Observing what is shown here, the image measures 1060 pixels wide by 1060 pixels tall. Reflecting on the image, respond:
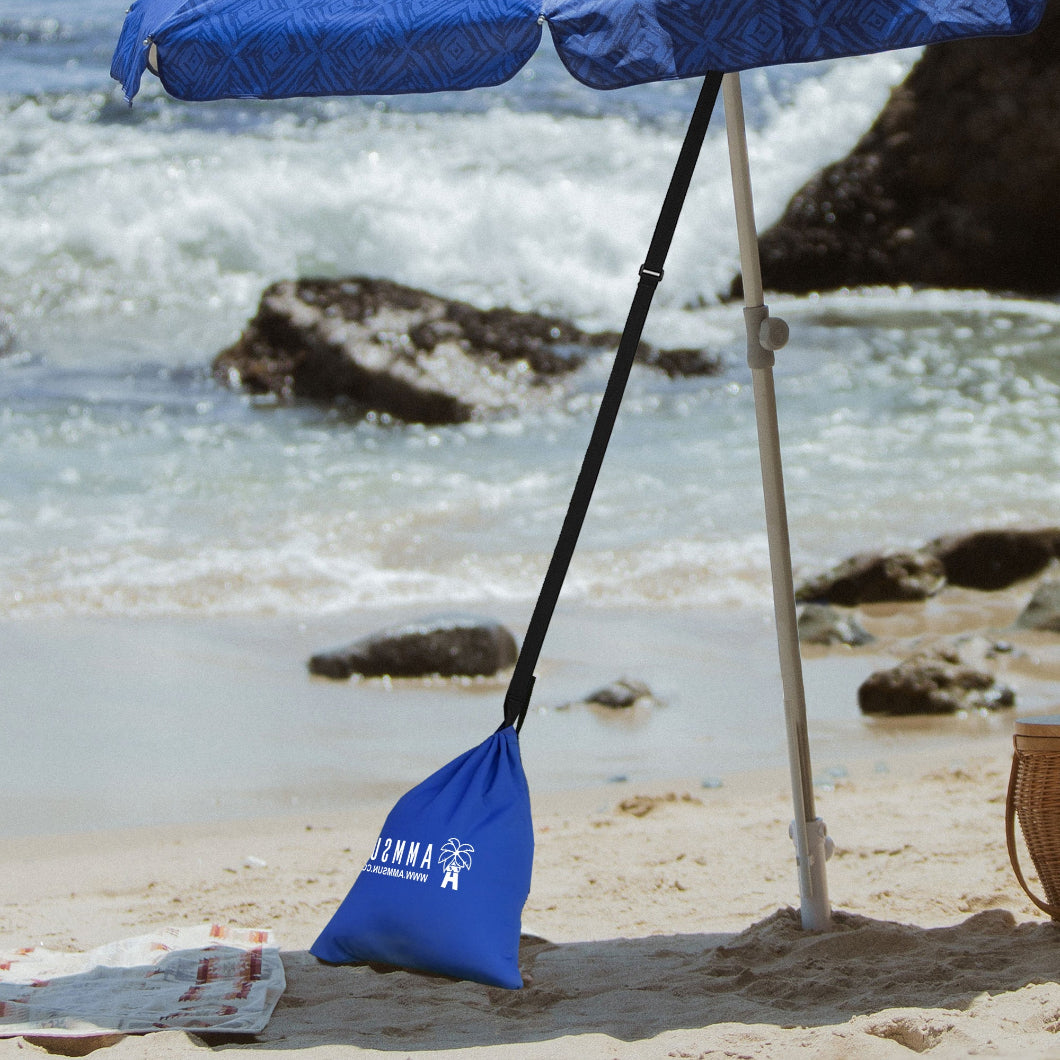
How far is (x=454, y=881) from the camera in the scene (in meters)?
2.82

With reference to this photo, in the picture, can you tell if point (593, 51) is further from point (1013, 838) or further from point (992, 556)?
point (992, 556)

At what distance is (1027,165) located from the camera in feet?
54.5

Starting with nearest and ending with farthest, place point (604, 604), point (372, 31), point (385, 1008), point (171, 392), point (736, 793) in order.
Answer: point (372, 31) < point (385, 1008) < point (736, 793) < point (604, 604) < point (171, 392)

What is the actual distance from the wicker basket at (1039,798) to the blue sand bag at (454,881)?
1.07 m

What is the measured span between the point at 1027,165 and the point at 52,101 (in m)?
13.3

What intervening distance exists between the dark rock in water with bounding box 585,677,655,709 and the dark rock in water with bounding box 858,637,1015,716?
848mm

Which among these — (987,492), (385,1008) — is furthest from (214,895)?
(987,492)

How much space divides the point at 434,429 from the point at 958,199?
28.9 feet

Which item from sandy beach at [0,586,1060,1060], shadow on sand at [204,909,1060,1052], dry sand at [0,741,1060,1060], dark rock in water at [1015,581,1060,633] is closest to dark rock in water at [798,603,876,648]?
sandy beach at [0,586,1060,1060]

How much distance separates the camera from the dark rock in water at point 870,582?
7.14 m

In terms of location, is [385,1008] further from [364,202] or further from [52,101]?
[52,101]

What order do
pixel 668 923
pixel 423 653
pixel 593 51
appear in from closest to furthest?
pixel 593 51 → pixel 668 923 → pixel 423 653

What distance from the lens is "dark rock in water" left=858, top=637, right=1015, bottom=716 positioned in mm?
5414

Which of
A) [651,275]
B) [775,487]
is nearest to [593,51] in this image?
[651,275]
